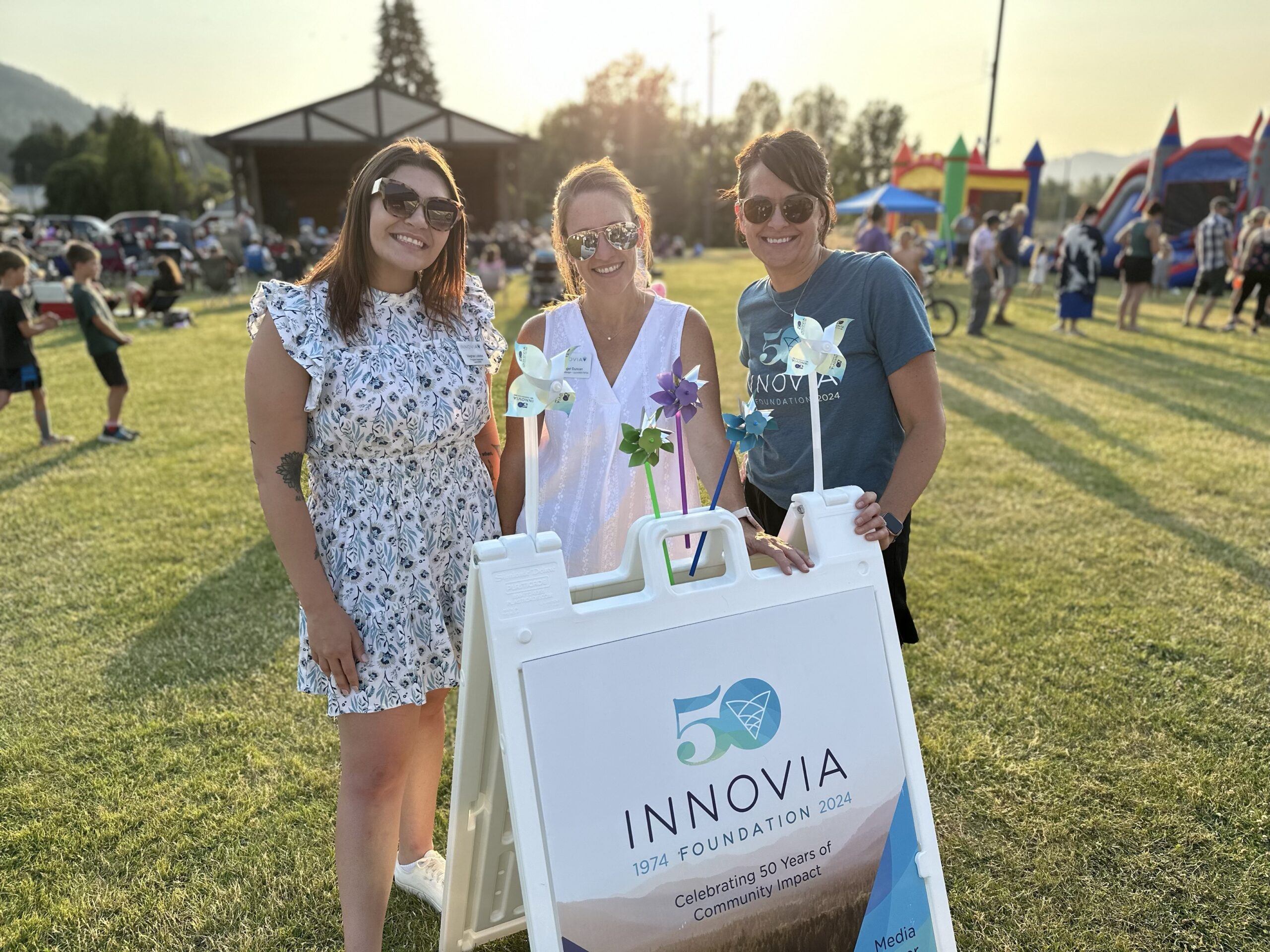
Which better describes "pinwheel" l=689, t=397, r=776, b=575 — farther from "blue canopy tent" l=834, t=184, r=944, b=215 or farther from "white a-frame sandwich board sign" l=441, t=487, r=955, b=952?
"blue canopy tent" l=834, t=184, r=944, b=215

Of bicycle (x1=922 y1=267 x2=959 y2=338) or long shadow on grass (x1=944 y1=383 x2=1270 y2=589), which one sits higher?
bicycle (x1=922 y1=267 x2=959 y2=338)

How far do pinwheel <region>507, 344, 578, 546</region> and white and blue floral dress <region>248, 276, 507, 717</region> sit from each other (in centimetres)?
35

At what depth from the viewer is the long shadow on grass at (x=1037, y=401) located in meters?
6.15

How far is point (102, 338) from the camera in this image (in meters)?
6.54

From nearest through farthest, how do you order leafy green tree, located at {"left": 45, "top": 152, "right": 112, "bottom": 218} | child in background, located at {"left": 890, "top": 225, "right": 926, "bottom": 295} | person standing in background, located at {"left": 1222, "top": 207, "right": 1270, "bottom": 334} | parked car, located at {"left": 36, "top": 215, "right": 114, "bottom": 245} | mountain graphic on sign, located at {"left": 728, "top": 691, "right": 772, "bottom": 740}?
mountain graphic on sign, located at {"left": 728, "top": 691, "right": 772, "bottom": 740} < child in background, located at {"left": 890, "top": 225, "right": 926, "bottom": 295} < person standing in background, located at {"left": 1222, "top": 207, "right": 1270, "bottom": 334} < parked car, located at {"left": 36, "top": 215, "right": 114, "bottom": 245} < leafy green tree, located at {"left": 45, "top": 152, "right": 112, "bottom": 218}

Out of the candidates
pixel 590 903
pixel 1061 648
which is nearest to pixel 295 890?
pixel 590 903

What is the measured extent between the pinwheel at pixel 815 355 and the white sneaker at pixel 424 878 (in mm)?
1527

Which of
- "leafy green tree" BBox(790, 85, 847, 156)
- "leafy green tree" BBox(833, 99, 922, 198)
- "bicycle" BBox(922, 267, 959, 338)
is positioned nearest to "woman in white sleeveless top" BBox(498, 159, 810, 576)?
"bicycle" BBox(922, 267, 959, 338)

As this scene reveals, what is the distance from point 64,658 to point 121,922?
1.71 m

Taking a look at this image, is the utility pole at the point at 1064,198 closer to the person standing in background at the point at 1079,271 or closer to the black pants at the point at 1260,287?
the black pants at the point at 1260,287

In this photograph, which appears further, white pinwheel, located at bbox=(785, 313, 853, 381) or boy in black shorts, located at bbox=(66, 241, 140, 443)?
boy in black shorts, located at bbox=(66, 241, 140, 443)

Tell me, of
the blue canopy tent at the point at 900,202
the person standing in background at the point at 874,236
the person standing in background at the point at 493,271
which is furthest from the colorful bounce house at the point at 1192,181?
the person standing in background at the point at 493,271

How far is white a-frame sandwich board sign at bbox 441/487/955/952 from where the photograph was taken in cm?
125

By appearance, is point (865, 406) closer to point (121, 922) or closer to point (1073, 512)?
point (121, 922)
